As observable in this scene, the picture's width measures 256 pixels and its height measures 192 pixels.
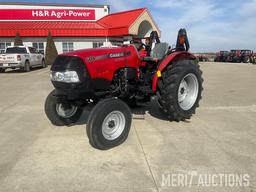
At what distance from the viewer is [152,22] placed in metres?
31.4

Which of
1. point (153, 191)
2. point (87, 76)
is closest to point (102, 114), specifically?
point (87, 76)

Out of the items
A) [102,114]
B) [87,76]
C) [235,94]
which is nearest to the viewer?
[102,114]

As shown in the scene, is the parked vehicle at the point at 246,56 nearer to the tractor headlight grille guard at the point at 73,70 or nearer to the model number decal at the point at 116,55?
the model number decal at the point at 116,55

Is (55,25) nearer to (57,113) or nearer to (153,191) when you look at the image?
(57,113)

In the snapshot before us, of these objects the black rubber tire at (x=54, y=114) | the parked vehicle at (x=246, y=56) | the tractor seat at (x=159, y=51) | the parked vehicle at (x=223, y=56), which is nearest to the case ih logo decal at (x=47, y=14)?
the parked vehicle at (x=223, y=56)

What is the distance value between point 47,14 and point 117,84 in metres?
30.4

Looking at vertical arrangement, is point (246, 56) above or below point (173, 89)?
above

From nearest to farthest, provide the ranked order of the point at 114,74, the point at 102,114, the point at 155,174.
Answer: the point at 155,174
the point at 102,114
the point at 114,74

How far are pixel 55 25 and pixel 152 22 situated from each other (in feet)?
33.3

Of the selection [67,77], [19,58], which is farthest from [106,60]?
[19,58]

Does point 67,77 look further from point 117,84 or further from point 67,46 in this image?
point 67,46

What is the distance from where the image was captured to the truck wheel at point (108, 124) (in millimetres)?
4578

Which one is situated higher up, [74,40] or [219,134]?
[74,40]

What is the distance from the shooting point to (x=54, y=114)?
5.90 metres
